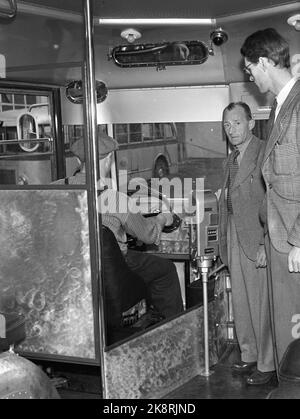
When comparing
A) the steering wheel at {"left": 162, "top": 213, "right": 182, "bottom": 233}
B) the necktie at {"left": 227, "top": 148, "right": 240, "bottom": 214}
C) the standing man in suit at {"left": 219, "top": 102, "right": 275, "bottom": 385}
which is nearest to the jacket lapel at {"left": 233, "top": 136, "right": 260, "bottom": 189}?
the standing man in suit at {"left": 219, "top": 102, "right": 275, "bottom": 385}

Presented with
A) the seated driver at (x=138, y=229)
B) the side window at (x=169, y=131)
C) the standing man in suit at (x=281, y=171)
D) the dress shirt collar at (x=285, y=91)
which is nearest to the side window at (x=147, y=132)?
the side window at (x=169, y=131)

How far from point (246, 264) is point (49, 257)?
131 centimetres

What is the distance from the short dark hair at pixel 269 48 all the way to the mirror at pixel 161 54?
68.0 inches

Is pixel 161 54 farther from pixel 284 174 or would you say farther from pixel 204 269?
pixel 284 174

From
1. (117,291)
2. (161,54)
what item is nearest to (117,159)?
(161,54)

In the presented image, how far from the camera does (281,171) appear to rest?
9.93ft

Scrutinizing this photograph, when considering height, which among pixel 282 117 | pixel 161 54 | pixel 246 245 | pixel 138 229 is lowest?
pixel 246 245

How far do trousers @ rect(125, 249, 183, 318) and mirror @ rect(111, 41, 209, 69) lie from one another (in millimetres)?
1643

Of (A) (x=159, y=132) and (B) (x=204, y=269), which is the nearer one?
(B) (x=204, y=269)

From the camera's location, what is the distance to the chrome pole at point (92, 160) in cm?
293

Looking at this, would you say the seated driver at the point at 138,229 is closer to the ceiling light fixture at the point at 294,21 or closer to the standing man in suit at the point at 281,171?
the standing man in suit at the point at 281,171

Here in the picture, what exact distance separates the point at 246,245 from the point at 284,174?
82cm
